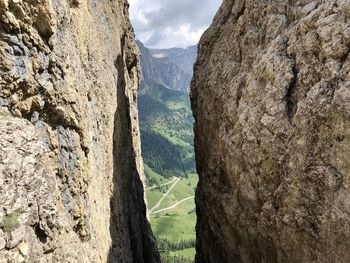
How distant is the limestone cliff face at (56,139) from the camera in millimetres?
18328

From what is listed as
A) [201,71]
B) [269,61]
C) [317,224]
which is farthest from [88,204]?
[201,71]

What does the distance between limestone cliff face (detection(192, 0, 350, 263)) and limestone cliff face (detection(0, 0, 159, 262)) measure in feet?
32.6

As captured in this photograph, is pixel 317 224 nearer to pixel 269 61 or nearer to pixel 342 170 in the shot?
pixel 342 170

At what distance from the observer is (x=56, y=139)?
73.8 feet

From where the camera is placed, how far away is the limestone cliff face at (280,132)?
23969mm

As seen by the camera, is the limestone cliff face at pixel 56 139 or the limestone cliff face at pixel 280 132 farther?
the limestone cliff face at pixel 280 132

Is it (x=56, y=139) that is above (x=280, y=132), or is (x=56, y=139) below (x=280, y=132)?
below

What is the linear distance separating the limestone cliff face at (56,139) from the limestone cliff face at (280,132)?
9.95m

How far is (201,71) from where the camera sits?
4294 cm

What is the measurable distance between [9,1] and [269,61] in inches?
714

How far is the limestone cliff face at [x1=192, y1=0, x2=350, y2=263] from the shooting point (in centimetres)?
2397

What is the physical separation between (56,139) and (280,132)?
14.8 meters

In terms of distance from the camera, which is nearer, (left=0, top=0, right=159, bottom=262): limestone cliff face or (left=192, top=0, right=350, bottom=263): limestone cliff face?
(left=0, top=0, right=159, bottom=262): limestone cliff face

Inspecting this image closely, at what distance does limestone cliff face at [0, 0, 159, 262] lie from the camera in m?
18.3
